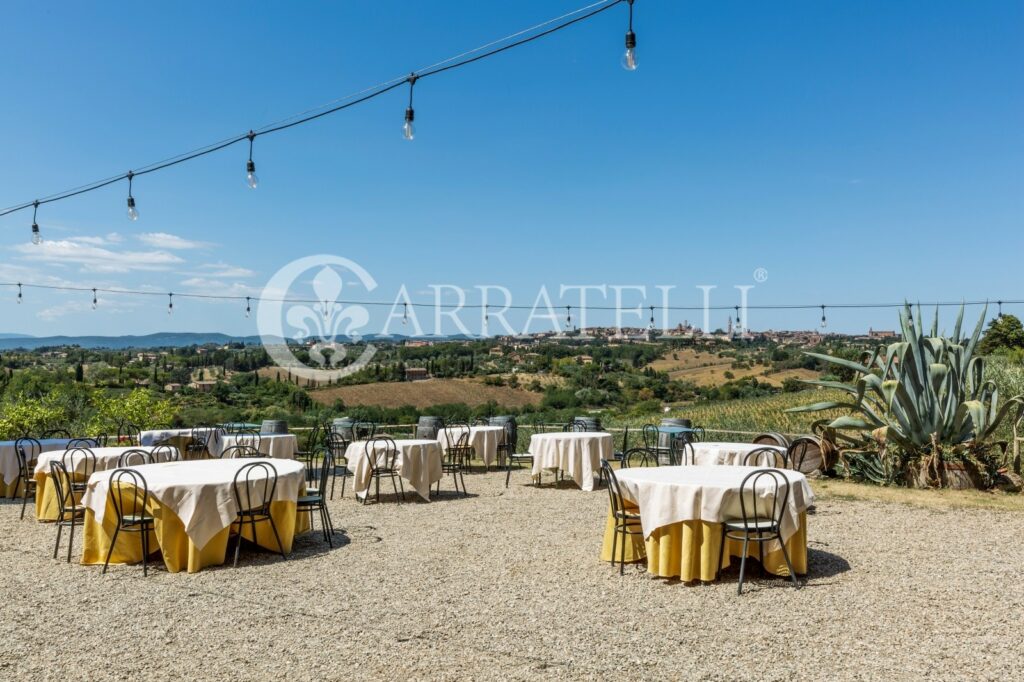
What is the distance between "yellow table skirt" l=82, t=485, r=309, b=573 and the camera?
5648 millimetres

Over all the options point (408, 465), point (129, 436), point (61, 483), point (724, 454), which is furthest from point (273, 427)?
point (724, 454)

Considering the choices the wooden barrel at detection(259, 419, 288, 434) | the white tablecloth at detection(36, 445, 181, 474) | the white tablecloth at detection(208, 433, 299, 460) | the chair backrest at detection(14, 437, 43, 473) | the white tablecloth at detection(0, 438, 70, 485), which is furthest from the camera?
the wooden barrel at detection(259, 419, 288, 434)

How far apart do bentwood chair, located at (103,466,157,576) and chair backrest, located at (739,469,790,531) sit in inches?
170

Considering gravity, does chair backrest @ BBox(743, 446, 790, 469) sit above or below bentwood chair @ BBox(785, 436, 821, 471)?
above

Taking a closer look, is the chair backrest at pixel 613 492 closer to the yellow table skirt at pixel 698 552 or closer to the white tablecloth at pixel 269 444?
the yellow table skirt at pixel 698 552

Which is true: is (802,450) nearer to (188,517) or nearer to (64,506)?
(188,517)

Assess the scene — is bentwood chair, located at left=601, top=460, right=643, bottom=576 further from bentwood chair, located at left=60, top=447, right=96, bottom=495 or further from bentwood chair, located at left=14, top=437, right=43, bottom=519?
bentwood chair, located at left=14, top=437, right=43, bottom=519

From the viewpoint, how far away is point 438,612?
14.9 feet

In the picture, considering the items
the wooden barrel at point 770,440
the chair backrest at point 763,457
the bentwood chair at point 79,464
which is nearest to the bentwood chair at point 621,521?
the chair backrest at point 763,457

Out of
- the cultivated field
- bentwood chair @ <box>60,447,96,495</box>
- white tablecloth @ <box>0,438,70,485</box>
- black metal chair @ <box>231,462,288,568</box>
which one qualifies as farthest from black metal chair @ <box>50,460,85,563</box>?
the cultivated field

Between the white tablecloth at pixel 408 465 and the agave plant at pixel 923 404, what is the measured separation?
5170mm

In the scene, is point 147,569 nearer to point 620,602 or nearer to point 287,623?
point 287,623

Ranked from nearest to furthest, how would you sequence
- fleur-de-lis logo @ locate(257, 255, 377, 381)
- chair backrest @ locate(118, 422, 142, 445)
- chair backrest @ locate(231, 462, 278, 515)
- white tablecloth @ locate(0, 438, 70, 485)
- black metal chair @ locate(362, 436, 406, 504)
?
chair backrest @ locate(231, 462, 278, 515) → black metal chair @ locate(362, 436, 406, 504) → white tablecloth @ locate(0, 438, 70, 485) → chair backrest @ locate(118, 422, 142, 445) → fleur-de-lis logo @ locate(257, 255, 377, 381)

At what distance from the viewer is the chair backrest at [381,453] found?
8.96m
